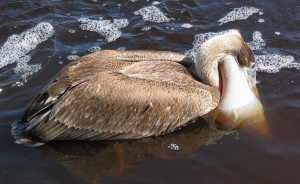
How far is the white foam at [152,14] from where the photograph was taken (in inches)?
328

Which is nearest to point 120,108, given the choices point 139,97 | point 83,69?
point 139,97

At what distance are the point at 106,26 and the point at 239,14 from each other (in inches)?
75.9

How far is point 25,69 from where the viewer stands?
7.26 metres

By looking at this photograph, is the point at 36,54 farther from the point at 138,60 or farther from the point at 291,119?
the point at 291,119

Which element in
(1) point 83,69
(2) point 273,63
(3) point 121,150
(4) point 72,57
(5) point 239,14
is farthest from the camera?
(5) point 239,14

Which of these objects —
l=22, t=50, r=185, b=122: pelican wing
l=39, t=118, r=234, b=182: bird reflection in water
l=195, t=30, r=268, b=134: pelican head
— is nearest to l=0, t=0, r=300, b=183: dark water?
l=39, t=118, r=234, b=182: bird reflection in water

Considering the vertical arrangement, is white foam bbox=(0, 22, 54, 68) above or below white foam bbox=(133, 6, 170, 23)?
below

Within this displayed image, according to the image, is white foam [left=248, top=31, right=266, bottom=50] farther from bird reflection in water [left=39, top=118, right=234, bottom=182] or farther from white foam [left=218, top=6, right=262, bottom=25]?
bird reflection in water [left=39, top=118, right=234, bottom=182]

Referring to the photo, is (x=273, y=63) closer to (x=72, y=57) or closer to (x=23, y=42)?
(x=72, y=57)

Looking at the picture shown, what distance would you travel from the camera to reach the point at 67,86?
585 centimetres

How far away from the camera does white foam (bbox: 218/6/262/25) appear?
830 centimetres

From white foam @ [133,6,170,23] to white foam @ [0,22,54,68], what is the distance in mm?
1340

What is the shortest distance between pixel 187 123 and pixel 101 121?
3.05ft

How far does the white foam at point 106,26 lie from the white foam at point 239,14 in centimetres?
144
